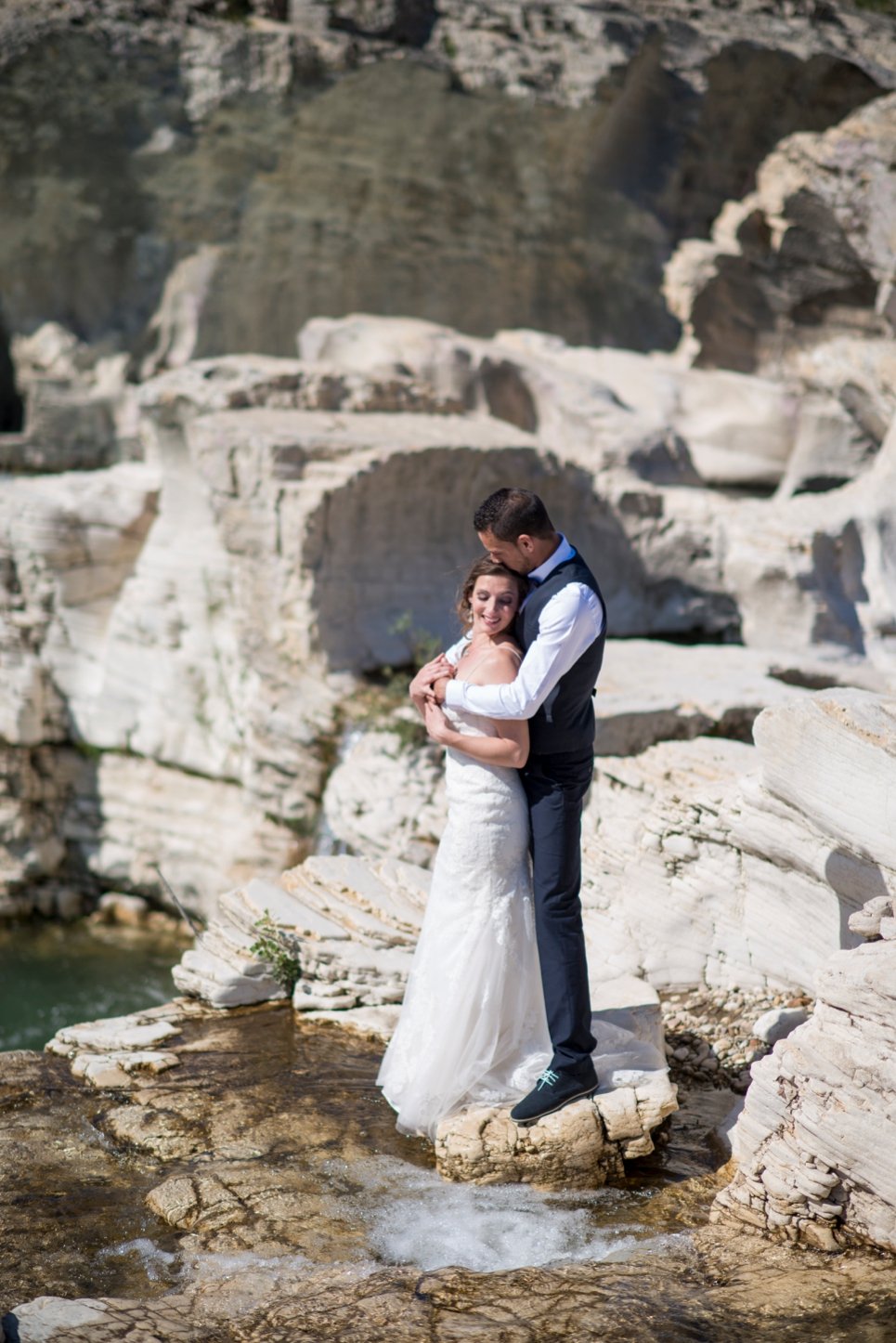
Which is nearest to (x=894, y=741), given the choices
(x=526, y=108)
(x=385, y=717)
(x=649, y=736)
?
(x=649, y=736)

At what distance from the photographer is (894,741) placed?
11.9ft

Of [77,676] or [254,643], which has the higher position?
[254,643]

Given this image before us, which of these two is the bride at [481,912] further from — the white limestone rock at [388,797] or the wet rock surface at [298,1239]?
the white limestone rock at [388,797]

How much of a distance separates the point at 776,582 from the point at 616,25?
8.78m

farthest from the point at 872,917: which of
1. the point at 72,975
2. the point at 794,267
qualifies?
the point at 794,267

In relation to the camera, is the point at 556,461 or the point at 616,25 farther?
the point at 616,25

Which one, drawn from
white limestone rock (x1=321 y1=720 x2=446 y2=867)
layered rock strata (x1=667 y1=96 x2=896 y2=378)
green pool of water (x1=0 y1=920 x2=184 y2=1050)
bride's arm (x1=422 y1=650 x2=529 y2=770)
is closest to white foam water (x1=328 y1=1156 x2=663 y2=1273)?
bride's arm (x1=422 y1=650 x2=529 y2=770)

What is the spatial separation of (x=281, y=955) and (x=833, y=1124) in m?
2.55

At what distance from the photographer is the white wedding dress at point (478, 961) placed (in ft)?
12.4

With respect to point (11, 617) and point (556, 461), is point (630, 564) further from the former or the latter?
point (11, 617)

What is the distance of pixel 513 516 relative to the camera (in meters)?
3.62

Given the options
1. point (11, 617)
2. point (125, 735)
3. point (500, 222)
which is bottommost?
point (125, 735)

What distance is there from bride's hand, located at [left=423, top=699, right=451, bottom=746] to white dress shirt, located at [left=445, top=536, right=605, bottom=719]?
0.14 metres

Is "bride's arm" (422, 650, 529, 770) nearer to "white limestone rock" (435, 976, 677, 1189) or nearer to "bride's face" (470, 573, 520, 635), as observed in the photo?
"bride's face" (470, 573, 520, 635)
